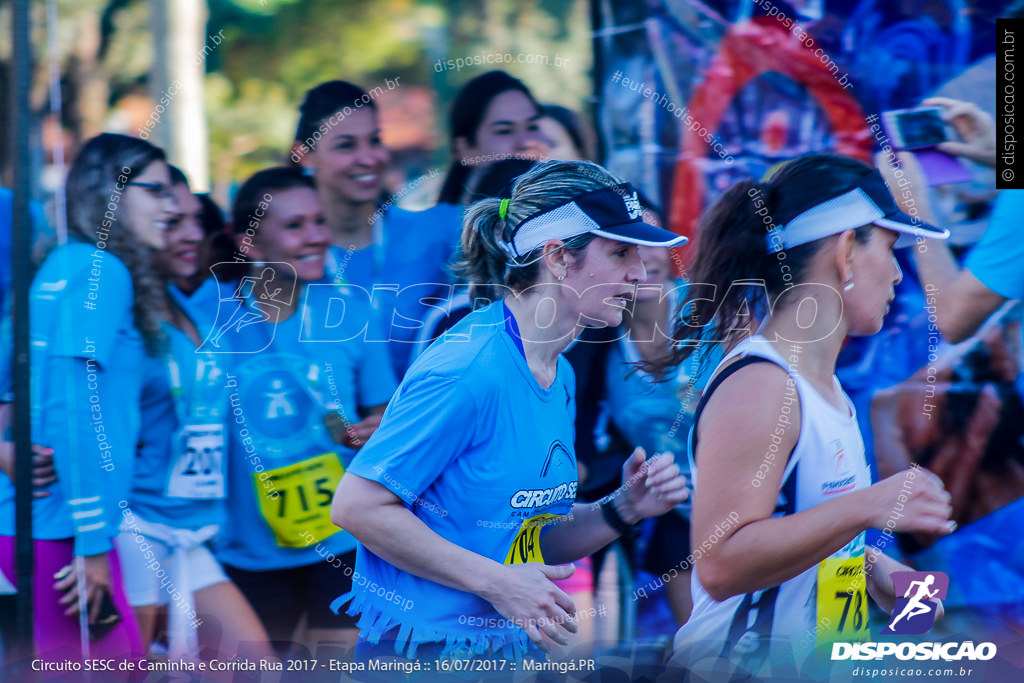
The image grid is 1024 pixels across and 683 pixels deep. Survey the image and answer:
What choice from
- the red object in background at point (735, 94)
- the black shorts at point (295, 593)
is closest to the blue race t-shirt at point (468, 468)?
the black shorts at point (295, 593)

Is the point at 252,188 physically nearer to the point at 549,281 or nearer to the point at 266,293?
the point at 266,293

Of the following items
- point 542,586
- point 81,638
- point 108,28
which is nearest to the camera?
point 542,586

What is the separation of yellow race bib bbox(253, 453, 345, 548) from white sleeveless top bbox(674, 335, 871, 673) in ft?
3.40

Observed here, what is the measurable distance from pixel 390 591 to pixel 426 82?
4.58ft

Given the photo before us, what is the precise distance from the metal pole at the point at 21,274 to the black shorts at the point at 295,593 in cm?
58

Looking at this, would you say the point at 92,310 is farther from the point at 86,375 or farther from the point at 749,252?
the point at 749,252

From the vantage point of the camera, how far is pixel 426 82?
2.39 m

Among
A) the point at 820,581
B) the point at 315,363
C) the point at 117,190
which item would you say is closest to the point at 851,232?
the point at 820,581

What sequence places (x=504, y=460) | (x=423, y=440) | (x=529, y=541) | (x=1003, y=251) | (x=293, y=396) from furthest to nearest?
1. (x=1003, y=251)
2. (x=293, y=396)
3. (x=529, y=541)
4. (x=504, y=460)
5. (x=423, y=440)

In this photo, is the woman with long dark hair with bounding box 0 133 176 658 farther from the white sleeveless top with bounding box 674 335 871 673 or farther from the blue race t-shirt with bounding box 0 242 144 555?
the white sleeveless top with bounding box 674 335 871 673

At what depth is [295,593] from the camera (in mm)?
2510

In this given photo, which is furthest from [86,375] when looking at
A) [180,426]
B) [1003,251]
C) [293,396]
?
[1003,251]

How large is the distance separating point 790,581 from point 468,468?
0.96 metres
